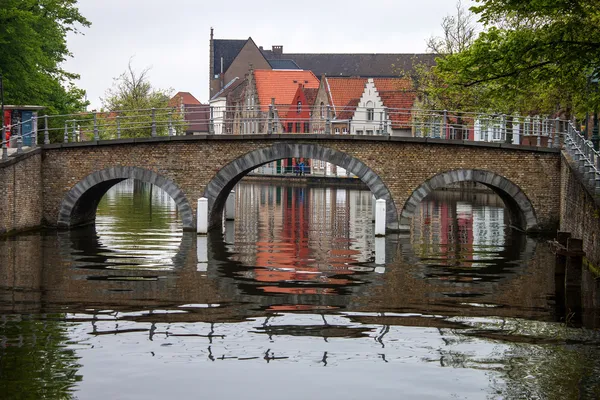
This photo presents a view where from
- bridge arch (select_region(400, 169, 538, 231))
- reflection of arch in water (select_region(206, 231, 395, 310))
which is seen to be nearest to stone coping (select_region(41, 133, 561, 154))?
bridge arch (select_region(400, 169, 538, 231))

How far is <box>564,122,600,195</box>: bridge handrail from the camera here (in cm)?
2122

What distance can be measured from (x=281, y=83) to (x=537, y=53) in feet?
232

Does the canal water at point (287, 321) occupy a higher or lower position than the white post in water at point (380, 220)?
lower

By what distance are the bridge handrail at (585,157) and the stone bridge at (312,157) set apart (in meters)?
1.34

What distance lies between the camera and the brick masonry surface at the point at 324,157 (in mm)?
29688

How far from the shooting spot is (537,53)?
19.2 metres

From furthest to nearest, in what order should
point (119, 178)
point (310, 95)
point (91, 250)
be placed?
point (310, 95)
point (119, 178)
point (91, 250)

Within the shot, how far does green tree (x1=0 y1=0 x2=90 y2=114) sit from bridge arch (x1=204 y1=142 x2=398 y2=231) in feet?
32.3

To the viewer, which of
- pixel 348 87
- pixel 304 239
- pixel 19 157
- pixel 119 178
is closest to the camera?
pixel 19 157

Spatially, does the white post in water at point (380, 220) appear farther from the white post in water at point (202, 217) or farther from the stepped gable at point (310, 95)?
the stepped gable at point (310, 95)

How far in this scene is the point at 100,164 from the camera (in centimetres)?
3084

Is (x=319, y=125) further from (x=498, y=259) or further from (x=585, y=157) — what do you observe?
(x=585, y=157)

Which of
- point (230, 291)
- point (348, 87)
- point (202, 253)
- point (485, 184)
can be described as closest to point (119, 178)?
point (202, 253)

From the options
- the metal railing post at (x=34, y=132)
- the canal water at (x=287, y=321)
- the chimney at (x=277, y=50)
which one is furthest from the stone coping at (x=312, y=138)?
the chimney at (x=277, y=50)
